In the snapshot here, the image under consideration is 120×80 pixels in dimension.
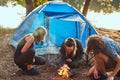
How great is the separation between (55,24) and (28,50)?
5.43 ft

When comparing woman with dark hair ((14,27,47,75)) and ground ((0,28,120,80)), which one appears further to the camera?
ground ((0,28,120,80))

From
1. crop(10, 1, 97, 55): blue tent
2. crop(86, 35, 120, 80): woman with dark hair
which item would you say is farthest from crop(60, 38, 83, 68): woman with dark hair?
crop(86, 35, 120, 80): woman with dark hair

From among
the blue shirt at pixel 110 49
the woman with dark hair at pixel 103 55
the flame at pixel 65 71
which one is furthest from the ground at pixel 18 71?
the blue shirt at pixel 110 49

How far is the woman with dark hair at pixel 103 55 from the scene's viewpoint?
12.4 ft

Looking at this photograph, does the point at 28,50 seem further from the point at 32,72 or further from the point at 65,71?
the point at 65,71

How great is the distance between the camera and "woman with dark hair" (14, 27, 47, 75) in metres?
4.66

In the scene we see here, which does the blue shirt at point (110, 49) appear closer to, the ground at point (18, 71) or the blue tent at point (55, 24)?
the ground at point (18, 71)

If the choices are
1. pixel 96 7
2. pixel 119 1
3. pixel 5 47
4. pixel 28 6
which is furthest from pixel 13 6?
pixel 5 47

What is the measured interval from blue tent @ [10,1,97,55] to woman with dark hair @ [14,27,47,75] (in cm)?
108

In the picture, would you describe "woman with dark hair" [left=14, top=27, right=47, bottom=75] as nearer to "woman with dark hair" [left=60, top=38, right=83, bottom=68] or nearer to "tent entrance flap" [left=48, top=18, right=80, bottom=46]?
"woman with dark hair" [left=60, top=38, right=83, bottom=68]

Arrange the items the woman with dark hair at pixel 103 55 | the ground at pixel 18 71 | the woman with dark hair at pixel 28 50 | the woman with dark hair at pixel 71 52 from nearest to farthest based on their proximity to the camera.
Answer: the woman with dark hair at pixel 103 55 < the woman with dark hair at pixel 28 50 < the ground at pixel 18 71 < the woman with dark hair at pixel 71 52

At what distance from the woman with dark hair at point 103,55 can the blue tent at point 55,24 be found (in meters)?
1.85

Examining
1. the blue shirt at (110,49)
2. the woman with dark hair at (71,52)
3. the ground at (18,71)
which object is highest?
the blue shirt at (110,49)

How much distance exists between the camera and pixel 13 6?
62.9ft
